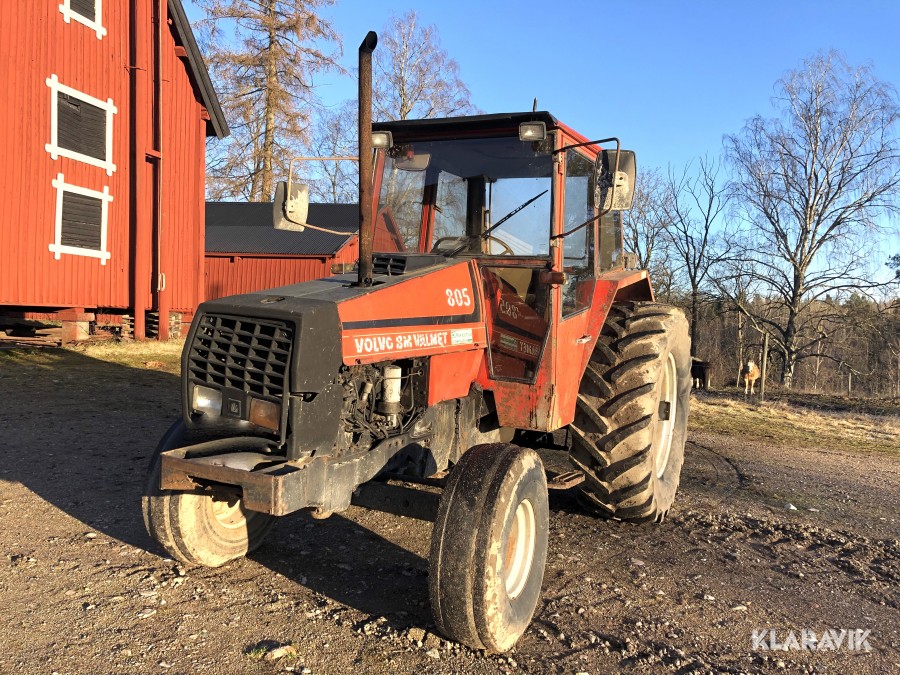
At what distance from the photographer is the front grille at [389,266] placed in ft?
11.4

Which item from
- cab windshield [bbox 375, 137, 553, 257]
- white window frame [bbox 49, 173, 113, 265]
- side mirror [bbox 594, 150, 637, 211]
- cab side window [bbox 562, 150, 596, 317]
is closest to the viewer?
side mirror [bbox 594, 150, 637, 211]

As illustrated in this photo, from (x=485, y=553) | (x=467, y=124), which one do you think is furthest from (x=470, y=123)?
(x=485, y=553)

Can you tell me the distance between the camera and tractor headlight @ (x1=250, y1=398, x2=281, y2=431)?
2.78 meters

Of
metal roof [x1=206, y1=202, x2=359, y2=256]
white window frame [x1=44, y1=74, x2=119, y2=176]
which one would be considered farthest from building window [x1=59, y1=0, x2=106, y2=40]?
metal roof [x1=206, y1=202, x2=359, y2=256]

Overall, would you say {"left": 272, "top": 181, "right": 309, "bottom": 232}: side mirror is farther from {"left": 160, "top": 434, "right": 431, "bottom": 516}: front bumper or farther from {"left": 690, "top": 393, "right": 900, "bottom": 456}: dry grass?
{"left": 690, "top": 393, "right": 900, "bottom": 456}: dry grass

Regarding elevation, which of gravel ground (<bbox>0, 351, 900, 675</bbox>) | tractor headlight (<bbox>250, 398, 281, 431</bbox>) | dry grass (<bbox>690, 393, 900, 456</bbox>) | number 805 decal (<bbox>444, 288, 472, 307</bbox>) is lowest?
dry grass (<bbox>690, 393, 900, 456</bbox>)

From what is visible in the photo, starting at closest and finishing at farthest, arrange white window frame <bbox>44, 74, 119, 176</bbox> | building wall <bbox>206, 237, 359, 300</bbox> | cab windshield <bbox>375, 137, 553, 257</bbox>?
1. cab windshield <bbox>375, 137, 553, 257</bbox>
2. white window frame <bbox>44, 74, 119, 176</bbox>
3. building wall <bbox>206, 237, 359, 300</bbox>

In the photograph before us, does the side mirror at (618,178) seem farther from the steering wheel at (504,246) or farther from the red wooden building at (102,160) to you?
the red wooden building at (102,160)

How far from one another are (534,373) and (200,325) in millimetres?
1764

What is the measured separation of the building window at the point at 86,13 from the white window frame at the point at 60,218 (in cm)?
A: 286

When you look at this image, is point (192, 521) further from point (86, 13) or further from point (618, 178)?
point (86, 13)

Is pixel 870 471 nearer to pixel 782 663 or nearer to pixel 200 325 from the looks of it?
pixel 782 663

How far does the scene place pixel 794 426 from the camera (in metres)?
9.80

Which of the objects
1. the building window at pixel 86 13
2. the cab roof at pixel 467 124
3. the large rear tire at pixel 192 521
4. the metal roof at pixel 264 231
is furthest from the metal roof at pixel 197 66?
the large rear tire at pixel 192 521
